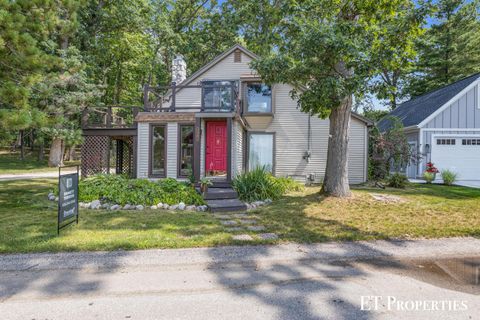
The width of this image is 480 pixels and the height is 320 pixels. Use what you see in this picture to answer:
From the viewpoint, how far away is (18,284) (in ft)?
10.7

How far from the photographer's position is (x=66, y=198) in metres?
5.25

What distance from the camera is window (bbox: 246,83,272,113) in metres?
12.9

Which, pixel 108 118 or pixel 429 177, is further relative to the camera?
pixel 429 177

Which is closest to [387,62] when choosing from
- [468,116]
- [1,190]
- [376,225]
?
[376,225]

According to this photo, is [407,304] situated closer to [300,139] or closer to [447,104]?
[300,139]

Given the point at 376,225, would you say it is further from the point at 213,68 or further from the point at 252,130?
the point at 213,68

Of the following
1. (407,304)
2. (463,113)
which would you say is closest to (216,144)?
(407,304)

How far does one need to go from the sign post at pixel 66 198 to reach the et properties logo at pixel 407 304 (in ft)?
16.6

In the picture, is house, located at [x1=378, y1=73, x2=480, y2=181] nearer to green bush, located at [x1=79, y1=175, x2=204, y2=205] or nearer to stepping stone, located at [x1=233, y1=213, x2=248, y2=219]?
stepping stone, located at [x1=233, y1=213, x2=248, y2=219]

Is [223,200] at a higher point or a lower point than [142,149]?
lower

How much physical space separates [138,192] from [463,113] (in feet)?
52.6

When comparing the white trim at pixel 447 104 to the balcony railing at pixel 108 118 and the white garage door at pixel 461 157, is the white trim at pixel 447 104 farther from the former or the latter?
the balcony railing at pixel 108 118

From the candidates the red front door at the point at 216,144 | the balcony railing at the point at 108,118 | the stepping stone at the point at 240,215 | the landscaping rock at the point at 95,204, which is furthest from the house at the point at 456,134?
the landscaping rock at the point at 95,204

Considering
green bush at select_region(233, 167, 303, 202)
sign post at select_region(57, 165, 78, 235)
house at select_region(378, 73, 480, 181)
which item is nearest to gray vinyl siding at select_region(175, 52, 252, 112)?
green bush at select_region(233, 167, 303, 202)
